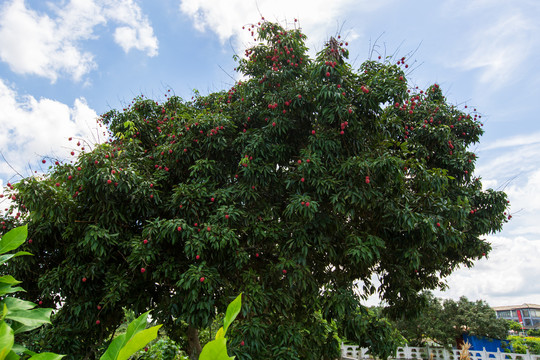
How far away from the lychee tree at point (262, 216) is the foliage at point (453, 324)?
10.8 m

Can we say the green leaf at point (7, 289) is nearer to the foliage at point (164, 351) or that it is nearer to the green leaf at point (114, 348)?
the green leaf at point (114, 348)

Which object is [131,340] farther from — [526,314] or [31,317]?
[526,314]

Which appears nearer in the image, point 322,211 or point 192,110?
point 322,211

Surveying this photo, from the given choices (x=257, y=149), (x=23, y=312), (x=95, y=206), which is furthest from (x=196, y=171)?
(x=23, y=312)

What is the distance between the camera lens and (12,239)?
81cm

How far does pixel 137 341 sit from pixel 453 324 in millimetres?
17796

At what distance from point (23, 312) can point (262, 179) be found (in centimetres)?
434

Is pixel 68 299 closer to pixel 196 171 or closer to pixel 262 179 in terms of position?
pixel 196 171

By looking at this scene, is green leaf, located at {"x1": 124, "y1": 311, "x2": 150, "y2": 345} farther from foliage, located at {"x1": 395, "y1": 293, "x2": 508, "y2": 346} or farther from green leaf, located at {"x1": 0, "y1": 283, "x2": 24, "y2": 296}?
foliage, located at {"x1": 395, "y1": 293, "x2": 508, "y2": 346}

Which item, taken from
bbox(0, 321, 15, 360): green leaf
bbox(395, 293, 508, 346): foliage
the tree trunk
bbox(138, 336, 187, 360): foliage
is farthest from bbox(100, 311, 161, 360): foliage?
bbox(395, 293, 508, 346): foliage

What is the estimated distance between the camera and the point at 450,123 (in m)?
6.82

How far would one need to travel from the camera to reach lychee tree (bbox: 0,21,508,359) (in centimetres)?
468

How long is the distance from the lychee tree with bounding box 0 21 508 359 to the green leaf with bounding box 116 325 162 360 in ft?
13.0

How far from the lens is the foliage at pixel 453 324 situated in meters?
15.1
